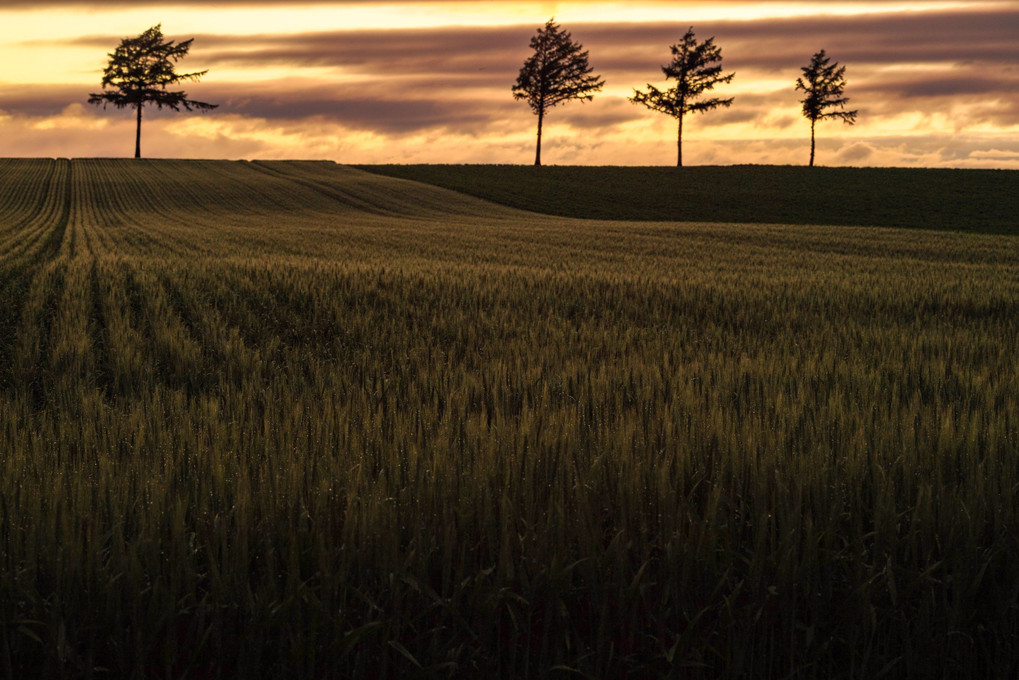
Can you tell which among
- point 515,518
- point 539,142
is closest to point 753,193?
point 539,142

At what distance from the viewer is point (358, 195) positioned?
169 feet

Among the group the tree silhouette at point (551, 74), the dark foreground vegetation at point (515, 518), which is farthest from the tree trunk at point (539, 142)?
the dark foreground vegetation at point (515, 518)

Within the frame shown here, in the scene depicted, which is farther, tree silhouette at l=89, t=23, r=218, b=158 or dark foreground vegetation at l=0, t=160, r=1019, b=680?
tree silhouette at l=89, t=23, r=218, b=158

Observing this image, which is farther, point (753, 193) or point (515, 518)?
point (753, 193)

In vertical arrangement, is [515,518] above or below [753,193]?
below

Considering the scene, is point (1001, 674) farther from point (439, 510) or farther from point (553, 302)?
point (553, 302)

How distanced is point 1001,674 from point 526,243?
72.7ft

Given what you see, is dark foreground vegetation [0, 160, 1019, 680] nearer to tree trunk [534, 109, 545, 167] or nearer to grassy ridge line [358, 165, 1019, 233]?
grassy ridge line [358, 165, 1019, 233]

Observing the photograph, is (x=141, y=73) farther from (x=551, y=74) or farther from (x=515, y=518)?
(x=515, y=518)

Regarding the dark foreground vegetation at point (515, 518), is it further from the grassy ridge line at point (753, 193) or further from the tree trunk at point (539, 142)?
the tree trunk at point (539, 142)

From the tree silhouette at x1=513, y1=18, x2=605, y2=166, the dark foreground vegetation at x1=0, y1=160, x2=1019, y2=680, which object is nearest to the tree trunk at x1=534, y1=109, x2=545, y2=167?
the tree silhouette at x1=513, y1=18, x2=605, y2=166

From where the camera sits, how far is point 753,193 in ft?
187

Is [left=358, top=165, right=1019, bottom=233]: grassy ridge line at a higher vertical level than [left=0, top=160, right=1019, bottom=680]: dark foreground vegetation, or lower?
higher

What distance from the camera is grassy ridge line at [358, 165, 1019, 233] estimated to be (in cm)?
4778
